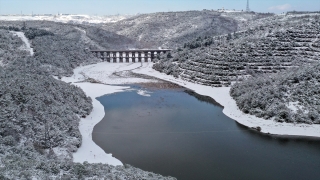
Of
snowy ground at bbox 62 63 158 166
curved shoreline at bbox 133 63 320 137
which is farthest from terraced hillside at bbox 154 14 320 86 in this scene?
snowy ground at bbox 62 63 158 166

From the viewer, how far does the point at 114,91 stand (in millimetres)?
46031

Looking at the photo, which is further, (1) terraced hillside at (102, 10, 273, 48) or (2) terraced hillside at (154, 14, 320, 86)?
(1) terraced hillside at (102, 10, 273, 48)

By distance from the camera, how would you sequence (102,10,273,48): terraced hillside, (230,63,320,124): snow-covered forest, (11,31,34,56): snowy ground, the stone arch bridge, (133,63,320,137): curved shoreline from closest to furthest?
(133,63,320,137): curved shoreline
(230,63,320,124): snow-covered forest
(11,31,34,56): snowy ground
the stone arch bridge
(102,10,273,48): terraced hillside

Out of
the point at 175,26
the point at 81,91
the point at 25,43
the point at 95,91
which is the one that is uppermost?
the point at 175,26

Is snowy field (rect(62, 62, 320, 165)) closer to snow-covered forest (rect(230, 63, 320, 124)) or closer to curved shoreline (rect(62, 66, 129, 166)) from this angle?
curved shoreline (rect(62, 66, 129, 166))

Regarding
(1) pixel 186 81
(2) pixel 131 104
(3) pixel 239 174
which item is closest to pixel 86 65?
(1) pixel 186 81

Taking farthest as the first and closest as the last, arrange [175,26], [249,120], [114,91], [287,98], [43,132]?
1. [175,26]
2. [114,91]
3. [287,98]
4. [249,120]
5. [43,132]

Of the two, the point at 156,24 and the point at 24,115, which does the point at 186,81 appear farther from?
the point at 156,24

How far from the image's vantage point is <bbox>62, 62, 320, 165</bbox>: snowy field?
77.8ft

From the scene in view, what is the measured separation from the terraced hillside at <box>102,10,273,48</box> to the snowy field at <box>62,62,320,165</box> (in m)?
31.9

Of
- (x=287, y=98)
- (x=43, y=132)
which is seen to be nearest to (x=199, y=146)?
(x=43, y=132)

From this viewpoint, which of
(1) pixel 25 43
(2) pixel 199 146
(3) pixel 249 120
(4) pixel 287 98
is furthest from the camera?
(1) pixel 25 43

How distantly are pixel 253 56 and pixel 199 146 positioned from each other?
31.5 metres

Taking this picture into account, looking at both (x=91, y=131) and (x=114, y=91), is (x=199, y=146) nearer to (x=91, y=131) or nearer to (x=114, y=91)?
(x=91, y=131)
